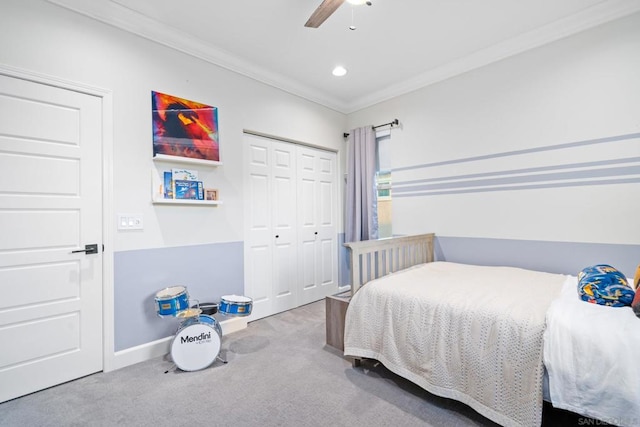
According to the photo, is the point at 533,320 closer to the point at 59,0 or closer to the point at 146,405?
the point at 146,405

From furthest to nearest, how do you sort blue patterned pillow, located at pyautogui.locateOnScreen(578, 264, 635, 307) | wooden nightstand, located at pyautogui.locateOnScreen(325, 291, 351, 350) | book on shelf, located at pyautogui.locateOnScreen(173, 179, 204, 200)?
book on shelf, located at pyautogui.locateOnScreen(173, 179, 204, 200) < wooden nightstand, located at pyautogui.locateOnScreen(325, 291, 351, 350) < blue patterned pillow, located at pyautogui.locateOnScreen(578, 264, 635, 307)

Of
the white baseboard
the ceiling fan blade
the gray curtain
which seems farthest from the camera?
the gray curtain

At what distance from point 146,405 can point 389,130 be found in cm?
346

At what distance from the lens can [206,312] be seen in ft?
7.95

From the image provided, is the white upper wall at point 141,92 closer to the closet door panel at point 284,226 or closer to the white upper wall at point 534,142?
the closet door panel at point 284,226

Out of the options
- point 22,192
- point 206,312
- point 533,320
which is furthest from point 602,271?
point 22,192

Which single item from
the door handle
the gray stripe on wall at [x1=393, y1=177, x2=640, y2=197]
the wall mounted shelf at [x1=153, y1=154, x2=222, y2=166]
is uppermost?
the wall mounted shelf at [x1=153, y1=154, x2=222, y2=166]

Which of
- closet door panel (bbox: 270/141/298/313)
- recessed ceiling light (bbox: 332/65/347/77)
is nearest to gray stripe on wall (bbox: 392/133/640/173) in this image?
recessed ceiling light (bbox: 332/65/347/77)

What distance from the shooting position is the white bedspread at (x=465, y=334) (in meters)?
1.36

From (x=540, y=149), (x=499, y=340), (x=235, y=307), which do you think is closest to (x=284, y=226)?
(x=235, y=307)

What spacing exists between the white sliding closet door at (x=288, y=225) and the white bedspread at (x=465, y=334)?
53.5 inches

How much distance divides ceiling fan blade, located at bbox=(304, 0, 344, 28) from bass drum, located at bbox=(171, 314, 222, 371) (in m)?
2.23

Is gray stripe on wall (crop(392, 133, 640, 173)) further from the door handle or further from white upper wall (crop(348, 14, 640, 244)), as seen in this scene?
the door handle

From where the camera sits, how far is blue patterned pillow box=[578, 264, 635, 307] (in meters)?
1.48
